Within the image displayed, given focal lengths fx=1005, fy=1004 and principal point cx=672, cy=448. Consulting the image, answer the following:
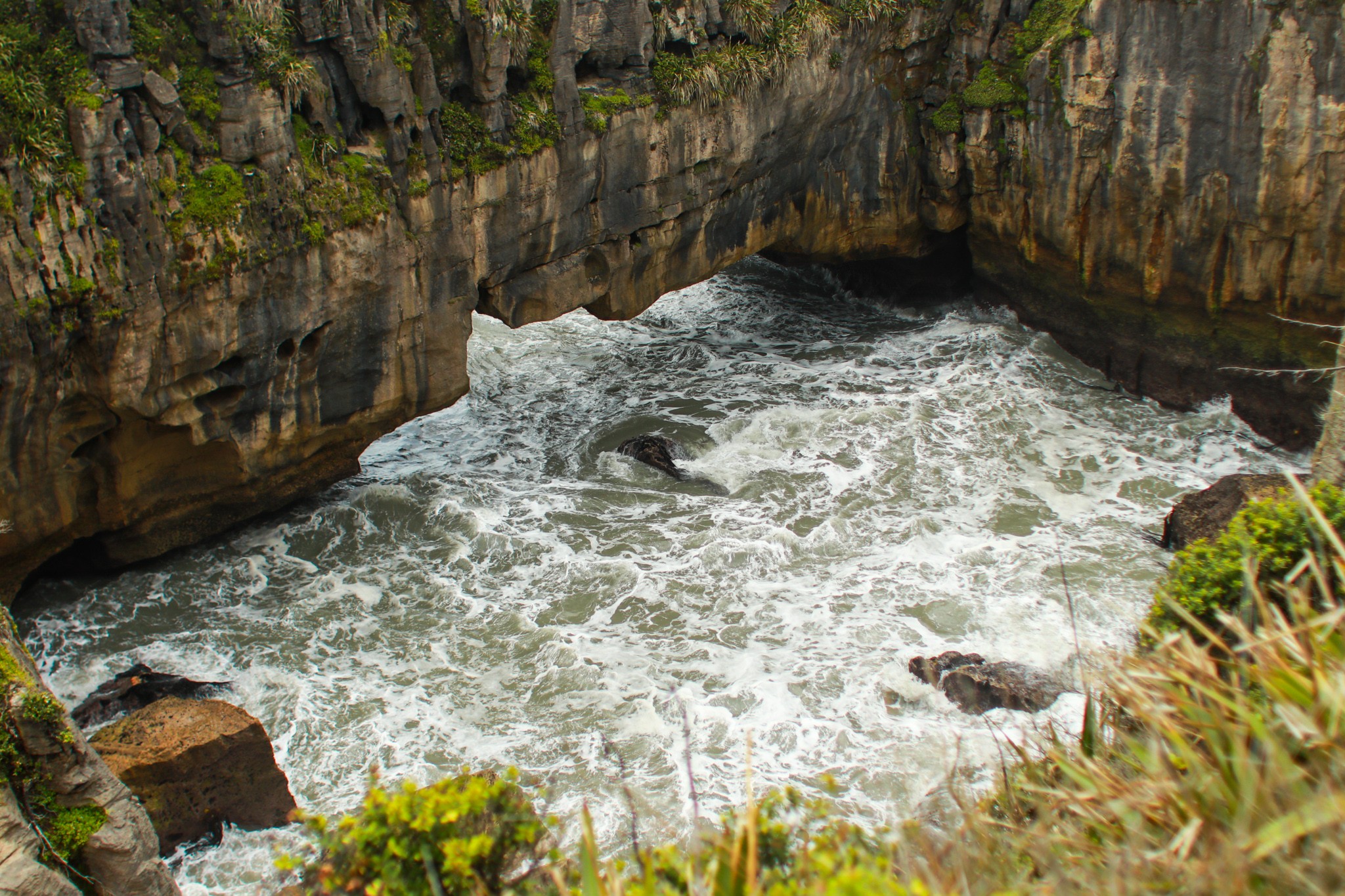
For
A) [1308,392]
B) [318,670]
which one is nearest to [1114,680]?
[318,670]

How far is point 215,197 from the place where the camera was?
1081 cm

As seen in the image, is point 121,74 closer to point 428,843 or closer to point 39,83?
point 39,83

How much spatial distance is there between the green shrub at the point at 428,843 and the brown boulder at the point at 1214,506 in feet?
30.4

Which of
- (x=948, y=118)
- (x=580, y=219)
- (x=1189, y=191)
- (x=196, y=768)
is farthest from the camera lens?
(x=948, y=118)

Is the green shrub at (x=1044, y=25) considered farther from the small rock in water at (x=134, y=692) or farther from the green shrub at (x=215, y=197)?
the small rock in water at (x=134, y=692)

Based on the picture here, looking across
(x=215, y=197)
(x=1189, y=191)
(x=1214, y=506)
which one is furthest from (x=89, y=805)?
(x=1189, y=191)

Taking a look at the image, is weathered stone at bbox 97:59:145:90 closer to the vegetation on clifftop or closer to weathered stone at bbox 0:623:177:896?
weathered stone at bbox 0:623:177:896

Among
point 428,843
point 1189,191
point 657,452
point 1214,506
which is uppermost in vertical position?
point 1189,191

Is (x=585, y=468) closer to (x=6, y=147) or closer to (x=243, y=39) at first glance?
(x=243, y=39)

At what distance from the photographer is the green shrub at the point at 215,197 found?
35.1ft

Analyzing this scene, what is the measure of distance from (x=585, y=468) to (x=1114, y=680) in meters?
10.5

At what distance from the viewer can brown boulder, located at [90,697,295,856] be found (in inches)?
340

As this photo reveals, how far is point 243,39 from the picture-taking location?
35.6ft

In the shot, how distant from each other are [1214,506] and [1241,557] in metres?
4.03
